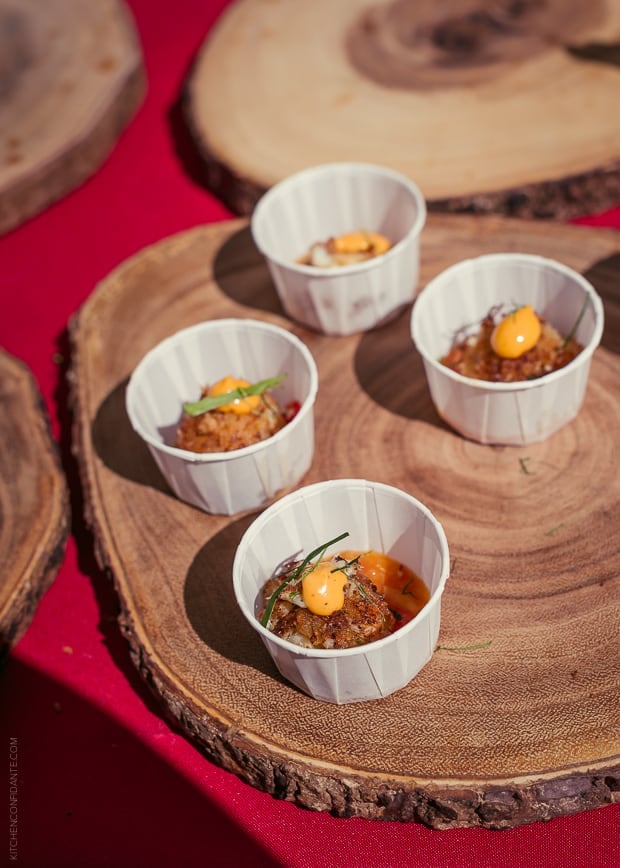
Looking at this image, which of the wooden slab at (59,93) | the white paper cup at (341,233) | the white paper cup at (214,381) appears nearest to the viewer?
the white paper cup at (214,381)

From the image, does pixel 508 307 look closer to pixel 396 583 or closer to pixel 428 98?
pixel 396 583

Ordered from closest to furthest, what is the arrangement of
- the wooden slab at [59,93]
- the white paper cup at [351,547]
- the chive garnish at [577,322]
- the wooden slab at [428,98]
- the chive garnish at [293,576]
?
1. the white paper cup at [351,547]
2. the chive garnish at [293,576]
3. the chive garnish at [577,322]
4. the wooden slab at [428,98]
5. the wooden slab at [59,93]

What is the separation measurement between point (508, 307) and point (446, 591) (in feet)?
2.52

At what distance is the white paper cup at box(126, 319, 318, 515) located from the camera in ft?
6.79

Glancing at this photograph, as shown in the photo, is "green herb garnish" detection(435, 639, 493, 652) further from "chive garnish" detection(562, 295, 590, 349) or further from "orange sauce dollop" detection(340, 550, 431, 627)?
"chive garnish" detection(562, 295, 590, 349)

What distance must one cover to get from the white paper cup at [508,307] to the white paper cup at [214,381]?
303mm

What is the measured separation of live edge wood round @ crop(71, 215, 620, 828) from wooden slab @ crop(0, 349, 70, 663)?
0.08 meters

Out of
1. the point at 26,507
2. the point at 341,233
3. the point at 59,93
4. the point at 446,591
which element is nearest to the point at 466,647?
the point at 446,591

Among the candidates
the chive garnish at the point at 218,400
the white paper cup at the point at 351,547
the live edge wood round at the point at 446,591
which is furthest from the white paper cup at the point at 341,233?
the white paper cup at the point at 351,547

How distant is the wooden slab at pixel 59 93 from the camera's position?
331cm

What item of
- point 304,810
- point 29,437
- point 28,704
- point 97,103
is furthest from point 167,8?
point 304,810

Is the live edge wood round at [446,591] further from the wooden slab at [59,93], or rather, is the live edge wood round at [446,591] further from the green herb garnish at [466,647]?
the wooden slab at [59,93]

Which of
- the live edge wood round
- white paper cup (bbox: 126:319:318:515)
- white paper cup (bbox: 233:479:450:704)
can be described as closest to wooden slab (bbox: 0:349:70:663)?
the live edge wood round

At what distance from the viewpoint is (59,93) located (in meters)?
3.48
